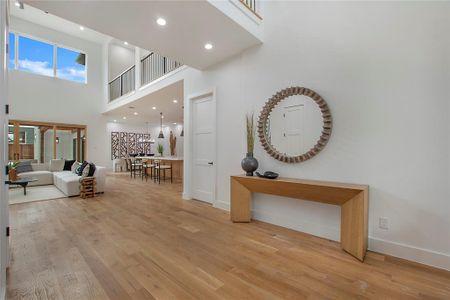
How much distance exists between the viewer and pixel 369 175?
2463 mm

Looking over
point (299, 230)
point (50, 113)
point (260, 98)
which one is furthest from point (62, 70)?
point (299, 230)

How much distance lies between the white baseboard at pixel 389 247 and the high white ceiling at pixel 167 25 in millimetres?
2943

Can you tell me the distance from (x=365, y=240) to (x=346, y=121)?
4.63 ft

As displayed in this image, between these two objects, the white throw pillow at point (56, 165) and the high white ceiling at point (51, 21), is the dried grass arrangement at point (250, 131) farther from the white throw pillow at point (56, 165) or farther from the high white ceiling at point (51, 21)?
the high white ceiling at point (51, 21)

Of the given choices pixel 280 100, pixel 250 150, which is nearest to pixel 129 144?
pixel 250 150

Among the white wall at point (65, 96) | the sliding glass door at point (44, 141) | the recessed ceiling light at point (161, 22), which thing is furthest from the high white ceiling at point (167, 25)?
the white wall at point (65, 96)

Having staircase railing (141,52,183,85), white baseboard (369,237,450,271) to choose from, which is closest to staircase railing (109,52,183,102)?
staircase railing (141,52,183,85)

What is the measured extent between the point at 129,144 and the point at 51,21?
6144mm

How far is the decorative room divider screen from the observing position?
36.4 feet

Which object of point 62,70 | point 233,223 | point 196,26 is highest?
point 62,70

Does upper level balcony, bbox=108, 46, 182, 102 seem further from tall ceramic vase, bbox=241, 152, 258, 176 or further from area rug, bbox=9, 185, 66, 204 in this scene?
area rug, bbox=9, 185, 66, 204

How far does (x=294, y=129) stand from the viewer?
10.1 ft

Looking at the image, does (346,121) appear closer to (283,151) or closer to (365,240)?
(283,151)

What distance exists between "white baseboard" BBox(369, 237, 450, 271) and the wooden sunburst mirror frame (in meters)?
1.24
